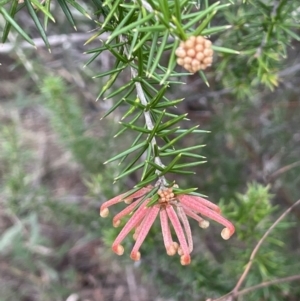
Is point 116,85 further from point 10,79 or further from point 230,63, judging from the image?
point 10,79

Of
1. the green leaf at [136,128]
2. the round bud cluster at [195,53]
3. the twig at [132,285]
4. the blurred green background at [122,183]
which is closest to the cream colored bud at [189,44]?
the round bud cluster at [195,53]

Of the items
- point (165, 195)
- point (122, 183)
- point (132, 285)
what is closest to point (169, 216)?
point (165, 195)

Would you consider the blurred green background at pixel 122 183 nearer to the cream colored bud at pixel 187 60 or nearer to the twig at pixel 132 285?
the twig at pixel 132 285

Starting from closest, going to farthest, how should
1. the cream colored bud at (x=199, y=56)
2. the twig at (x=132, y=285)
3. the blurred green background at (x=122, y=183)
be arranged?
1. the cream colored bud at (x=199, y=56)
2. the blurred green background at (x=122, y=183)
3. the twig at (x=132, y=285)

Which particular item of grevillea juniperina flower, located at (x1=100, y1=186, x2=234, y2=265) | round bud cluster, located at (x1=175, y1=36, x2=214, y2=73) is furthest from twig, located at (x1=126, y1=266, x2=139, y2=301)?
round bud cluster, located at (x1=175, y1=36, x2=214, y2=73)

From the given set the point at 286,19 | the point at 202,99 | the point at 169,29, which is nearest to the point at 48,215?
the point at 202,99

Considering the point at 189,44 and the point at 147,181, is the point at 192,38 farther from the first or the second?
the point at 147,181
